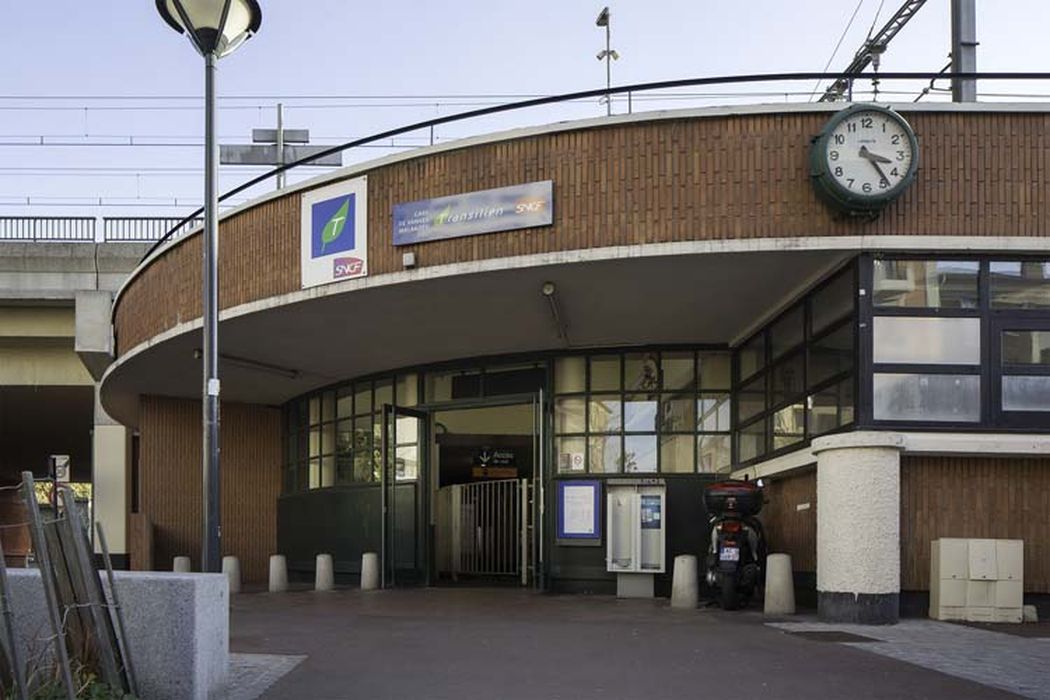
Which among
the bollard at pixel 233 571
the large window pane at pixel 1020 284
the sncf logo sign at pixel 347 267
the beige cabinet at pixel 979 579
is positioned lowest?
the bollard at pixel 233 571

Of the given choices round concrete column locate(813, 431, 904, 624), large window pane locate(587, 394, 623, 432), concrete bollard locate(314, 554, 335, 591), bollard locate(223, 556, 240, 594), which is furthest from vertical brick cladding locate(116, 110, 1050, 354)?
bollard locate(223, 556, 240, 594)

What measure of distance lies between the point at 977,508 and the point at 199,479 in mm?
15845

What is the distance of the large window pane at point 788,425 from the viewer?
Result: 1402 centimetres

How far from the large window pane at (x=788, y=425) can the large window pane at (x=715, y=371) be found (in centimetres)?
203

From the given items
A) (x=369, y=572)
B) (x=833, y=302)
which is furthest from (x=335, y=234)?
(x=369, y=572)

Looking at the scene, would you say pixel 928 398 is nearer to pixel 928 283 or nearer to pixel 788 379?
pixel 928 283

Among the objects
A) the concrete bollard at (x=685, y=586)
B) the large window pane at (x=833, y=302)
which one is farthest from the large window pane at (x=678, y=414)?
the large window pane at (x=833, y=302)

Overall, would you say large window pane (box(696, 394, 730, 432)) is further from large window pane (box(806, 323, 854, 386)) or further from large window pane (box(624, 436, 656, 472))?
large window pane (box(806, 323, 854, 386))

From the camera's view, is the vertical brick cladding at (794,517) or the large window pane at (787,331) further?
the large window pane at (787,331)

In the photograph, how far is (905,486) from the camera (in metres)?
12.4

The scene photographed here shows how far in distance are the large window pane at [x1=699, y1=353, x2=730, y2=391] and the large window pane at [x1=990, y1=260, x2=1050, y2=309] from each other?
16.9 ft

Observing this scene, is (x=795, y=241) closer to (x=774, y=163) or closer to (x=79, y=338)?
(x=774, y=163)

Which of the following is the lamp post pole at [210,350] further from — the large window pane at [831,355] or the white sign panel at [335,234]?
the large window pane at [831,355]

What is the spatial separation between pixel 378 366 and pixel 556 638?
9.15 metres
